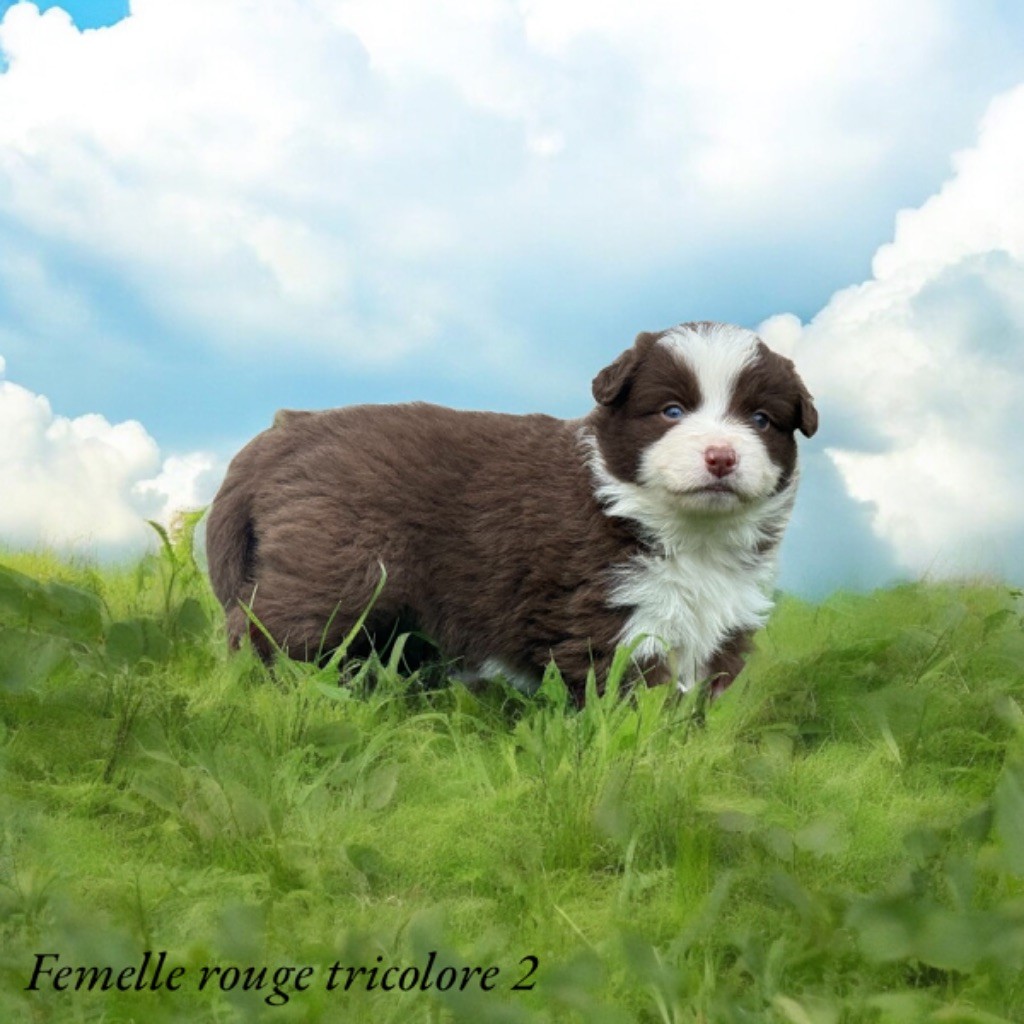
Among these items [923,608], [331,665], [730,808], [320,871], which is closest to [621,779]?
[730,808]

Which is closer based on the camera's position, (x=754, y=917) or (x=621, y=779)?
(x=754, y=917)

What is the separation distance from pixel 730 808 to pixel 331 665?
6.36 ft

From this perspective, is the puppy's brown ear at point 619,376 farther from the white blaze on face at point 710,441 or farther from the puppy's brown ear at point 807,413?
the puppy's brown ear at point 807,413

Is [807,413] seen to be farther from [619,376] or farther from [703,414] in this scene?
[619,376]

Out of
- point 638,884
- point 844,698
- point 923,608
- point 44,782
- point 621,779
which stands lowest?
point 44,782

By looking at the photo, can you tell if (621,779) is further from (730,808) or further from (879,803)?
(879,803)

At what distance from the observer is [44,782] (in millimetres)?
3645

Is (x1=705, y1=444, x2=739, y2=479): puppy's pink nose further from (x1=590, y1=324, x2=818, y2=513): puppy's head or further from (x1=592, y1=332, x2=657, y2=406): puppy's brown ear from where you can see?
(x1=592, y1=332, x2=657, y2=406): puppy's brown ear

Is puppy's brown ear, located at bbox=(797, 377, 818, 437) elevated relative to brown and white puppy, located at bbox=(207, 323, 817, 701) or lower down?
elevated

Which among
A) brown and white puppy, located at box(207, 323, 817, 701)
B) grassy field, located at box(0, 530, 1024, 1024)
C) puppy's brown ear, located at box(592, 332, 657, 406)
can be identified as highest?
puppy's brown ear, located at box(592, 332, 657, 406)

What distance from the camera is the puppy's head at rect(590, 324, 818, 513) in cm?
463

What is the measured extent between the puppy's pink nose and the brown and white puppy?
38 mm

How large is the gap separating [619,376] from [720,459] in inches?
21.8

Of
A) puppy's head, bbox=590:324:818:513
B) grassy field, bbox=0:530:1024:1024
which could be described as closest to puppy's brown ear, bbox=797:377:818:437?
puppy's head, bbox=590:324:818:513
